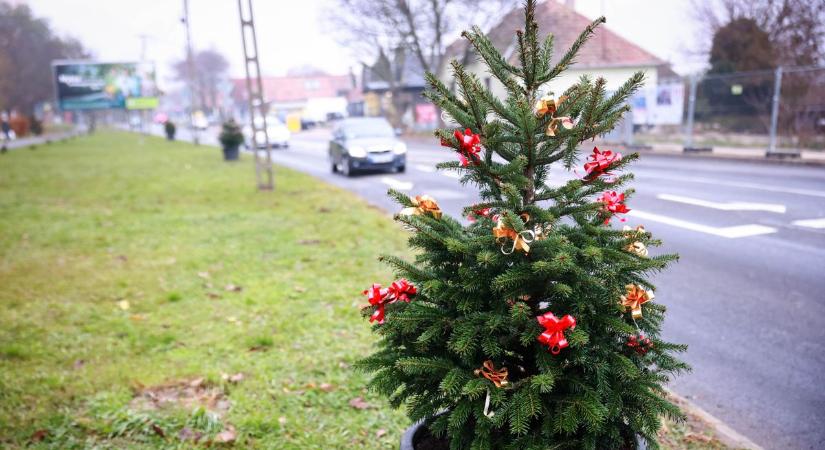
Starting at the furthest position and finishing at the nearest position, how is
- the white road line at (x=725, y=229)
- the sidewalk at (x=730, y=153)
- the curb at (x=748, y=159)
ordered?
the sidewalk at (x=730, y=153) → the curb at (x=748, y=159) → the white road line at (x=725, y=229)

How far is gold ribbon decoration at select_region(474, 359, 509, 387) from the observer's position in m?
2.06

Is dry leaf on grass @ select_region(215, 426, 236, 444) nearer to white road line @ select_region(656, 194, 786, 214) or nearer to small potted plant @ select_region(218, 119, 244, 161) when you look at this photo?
white road line @ select_region(656, 194, 786, 214)

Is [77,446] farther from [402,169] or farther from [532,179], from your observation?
[402,169]

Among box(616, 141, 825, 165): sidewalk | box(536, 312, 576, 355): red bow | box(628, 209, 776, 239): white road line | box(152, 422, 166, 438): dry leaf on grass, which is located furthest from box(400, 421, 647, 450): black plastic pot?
box(616, 141, 825, 165): sidewalk

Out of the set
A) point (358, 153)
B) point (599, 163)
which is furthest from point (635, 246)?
point (358, 153)

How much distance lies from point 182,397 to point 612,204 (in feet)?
9.99

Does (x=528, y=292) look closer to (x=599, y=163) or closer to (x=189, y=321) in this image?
(x=599, y=163)

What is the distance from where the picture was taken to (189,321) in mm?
5227

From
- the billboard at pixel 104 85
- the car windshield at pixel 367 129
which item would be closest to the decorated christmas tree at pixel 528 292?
the car windshield at pixel 367 129

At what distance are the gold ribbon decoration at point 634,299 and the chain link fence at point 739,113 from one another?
18.6m

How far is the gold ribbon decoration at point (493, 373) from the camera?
206 centimetres

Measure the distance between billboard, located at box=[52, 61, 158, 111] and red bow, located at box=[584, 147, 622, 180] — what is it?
2334 inches

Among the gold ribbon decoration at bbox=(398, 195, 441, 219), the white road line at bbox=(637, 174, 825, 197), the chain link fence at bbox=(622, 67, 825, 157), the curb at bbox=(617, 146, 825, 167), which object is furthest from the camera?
the chain link fence at bbox=(622, 67, 825, 157)

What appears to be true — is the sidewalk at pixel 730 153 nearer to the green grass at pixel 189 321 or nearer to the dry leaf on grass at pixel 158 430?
the green grass at pixel 189 321
